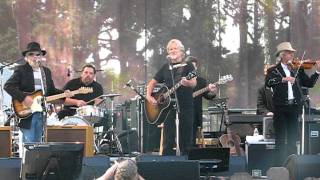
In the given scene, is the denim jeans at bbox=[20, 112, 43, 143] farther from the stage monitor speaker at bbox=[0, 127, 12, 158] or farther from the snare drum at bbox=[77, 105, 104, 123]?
the snare drum at bbox=[77, 105, 104, 123]

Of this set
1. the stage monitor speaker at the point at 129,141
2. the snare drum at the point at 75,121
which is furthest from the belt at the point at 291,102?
the stage monitor speaker at the point at 129,141

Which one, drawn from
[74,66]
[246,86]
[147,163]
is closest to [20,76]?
[147,163]

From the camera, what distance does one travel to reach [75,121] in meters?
9.14

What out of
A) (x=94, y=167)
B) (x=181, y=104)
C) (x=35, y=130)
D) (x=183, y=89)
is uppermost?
(x=183, y=89)

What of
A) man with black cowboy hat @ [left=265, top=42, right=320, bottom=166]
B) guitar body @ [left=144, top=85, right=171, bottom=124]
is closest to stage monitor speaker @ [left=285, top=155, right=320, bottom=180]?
man with black cowboy hat @ [left=265, top=42, right=320, bottom=166]

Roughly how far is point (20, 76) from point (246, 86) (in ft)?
20.6

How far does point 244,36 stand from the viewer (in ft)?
44.3

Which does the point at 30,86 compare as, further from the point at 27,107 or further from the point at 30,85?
the point at 27,107

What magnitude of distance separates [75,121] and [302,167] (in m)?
3.30

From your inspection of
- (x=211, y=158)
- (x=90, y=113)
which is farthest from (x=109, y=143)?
(x=211, y=158)

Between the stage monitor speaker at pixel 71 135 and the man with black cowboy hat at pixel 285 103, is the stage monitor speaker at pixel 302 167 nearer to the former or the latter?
the man with black cowboy hat at pixel 285 103

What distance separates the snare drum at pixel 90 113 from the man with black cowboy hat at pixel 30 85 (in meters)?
1.14

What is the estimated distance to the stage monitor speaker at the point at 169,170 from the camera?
20.6 feet

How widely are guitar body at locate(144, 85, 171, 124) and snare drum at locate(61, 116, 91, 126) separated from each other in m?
0.89
